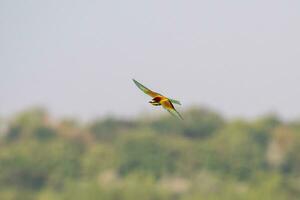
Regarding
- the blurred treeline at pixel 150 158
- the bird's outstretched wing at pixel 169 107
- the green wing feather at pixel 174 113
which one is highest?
the blurred treeline at pixel 150 158

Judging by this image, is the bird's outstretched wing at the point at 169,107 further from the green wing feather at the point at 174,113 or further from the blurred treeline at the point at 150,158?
the blurred treeline at the point at 150,158

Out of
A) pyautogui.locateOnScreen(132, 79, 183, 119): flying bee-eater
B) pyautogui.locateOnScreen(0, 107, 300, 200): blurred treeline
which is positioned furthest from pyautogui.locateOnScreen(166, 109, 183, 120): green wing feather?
pyautogui.locateOnScreen(0, 107, 300, 200): blurred treeline

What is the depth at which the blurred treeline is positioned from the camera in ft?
139

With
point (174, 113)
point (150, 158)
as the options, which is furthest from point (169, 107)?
point (150, 158)

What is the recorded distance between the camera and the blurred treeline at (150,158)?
4250cm

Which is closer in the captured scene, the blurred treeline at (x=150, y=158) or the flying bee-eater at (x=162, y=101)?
the flying bee-eater at (x=162, y=101)

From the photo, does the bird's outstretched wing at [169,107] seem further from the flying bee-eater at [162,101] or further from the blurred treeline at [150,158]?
the blurred treeline at [150,158]

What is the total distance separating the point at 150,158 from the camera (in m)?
48.7

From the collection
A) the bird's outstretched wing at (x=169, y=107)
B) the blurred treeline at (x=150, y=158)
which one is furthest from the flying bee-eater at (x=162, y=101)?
the blurred treeline at (x=150, y=158)

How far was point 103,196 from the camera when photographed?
40469 millimetres

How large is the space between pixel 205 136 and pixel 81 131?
6.21 meters

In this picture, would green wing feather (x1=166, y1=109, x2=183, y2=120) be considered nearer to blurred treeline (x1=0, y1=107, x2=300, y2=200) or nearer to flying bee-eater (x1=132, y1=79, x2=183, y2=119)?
flying bee-eater (x1=132, y1=79, x2=183, y2=119)

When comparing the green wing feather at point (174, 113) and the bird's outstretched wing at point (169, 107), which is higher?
the bird's outstretched wing at point (169, 107)

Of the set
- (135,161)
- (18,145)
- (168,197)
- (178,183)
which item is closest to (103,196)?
(168,197)
